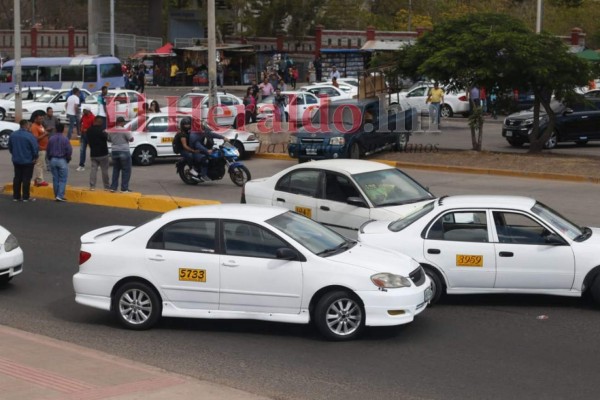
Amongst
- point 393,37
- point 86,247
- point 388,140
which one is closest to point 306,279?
point 86,247

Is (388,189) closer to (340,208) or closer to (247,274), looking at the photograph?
(340,208)

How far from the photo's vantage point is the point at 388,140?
28953mm

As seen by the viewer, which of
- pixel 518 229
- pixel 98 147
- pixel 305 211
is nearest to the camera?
pixel 518 229

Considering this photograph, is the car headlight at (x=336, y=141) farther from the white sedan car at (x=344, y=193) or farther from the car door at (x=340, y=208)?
the car door at (x=340, y=208)

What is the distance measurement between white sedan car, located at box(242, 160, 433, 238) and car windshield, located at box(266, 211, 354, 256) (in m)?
3.18

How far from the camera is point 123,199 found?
2055 centimetres

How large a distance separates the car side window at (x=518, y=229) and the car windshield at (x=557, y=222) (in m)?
Result: 0.14

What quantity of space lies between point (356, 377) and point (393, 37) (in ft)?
173

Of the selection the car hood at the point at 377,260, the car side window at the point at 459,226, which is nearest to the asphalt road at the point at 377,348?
the car hood at the point at 377,260

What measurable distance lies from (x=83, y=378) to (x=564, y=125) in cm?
2376

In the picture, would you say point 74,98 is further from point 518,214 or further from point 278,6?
point 278,6

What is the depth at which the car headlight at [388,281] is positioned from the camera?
34.6 feet

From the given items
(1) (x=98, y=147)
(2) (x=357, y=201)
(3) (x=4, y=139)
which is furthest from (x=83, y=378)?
(3) (x=4, y=139)

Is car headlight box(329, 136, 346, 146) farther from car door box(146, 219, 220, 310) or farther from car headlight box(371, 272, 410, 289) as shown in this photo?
car headlight box(371, 272, 410, 289)
